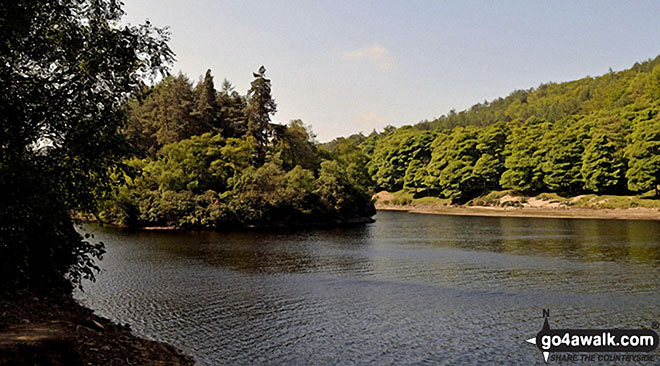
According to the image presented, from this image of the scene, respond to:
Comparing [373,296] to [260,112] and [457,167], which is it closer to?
[260,112]

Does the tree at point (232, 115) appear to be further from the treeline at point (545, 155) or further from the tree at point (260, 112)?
the treeline at point (545, 155)

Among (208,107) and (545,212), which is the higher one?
(208,107)

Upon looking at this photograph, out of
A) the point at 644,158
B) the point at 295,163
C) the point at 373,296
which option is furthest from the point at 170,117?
the point at 644,158

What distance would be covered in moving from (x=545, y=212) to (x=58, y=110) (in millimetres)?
85762

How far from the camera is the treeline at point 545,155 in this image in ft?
272

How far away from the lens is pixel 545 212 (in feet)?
277

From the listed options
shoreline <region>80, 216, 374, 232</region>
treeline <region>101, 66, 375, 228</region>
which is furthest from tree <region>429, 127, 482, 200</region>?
shoreline <region>80, 216, 374, 232</region>

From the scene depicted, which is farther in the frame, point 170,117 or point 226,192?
point 170,117

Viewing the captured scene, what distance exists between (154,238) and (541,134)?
289 feet

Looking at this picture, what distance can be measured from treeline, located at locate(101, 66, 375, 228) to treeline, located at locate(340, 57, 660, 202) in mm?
37207

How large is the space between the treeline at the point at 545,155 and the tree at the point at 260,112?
1889 inches

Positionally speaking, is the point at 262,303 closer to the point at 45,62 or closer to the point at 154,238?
the point at 45,62

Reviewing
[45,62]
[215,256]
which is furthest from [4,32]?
[215,256]

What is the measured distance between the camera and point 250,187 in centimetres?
6888
